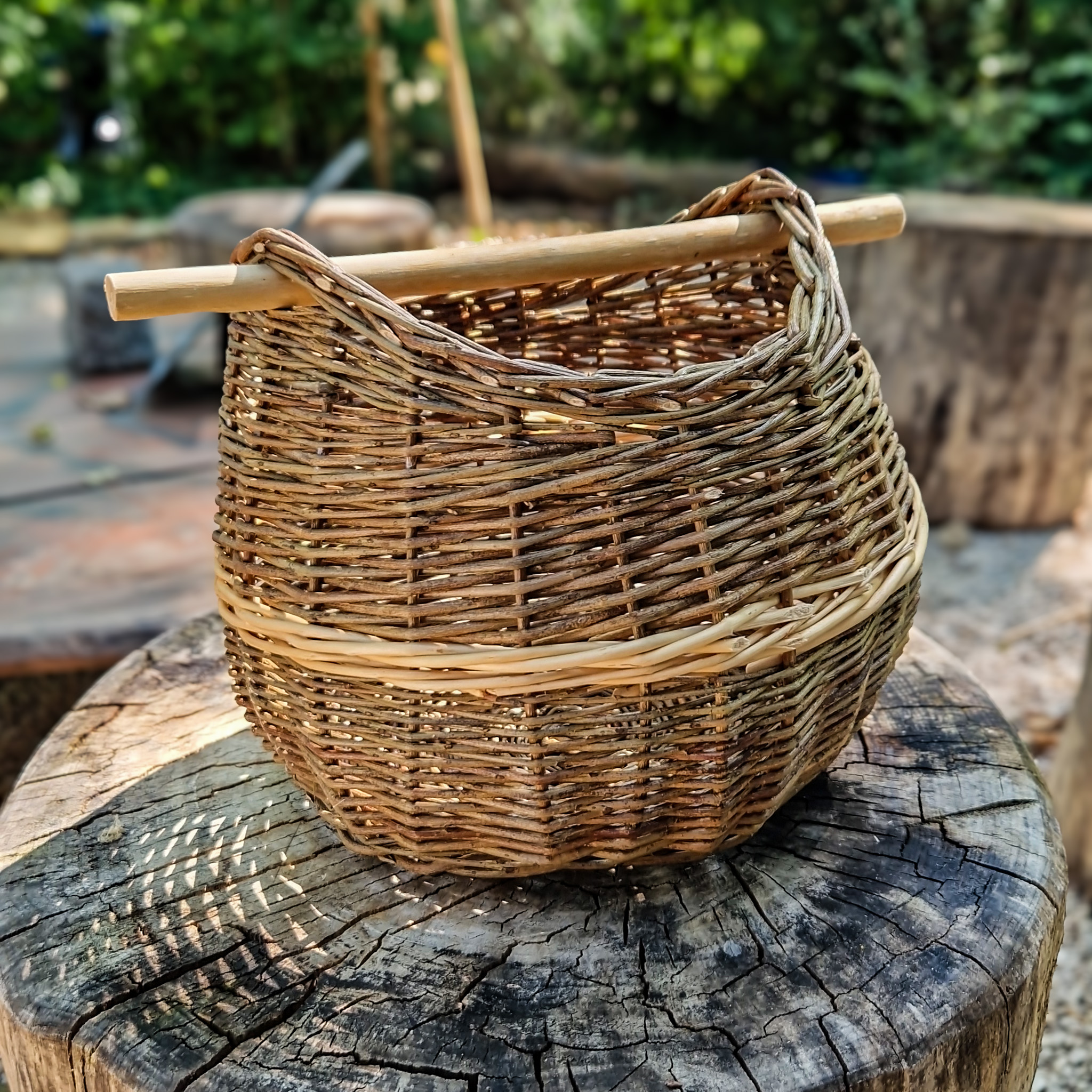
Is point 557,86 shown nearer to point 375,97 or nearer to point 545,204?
point 545,204

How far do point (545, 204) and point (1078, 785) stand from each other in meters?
6.65

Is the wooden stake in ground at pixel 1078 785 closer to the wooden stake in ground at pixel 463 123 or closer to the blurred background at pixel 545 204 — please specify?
the blurred background at pixel 545 204

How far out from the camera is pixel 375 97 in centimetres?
A: 793

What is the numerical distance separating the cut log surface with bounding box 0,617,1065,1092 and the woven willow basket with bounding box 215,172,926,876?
→ 0.08m

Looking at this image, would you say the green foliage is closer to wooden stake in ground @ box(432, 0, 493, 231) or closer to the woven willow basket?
wooden stake in ground @ box(432, 0, 493, 231)

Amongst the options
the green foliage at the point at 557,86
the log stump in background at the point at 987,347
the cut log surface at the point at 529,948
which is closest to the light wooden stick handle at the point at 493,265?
the cut log surface at the point at 529,948

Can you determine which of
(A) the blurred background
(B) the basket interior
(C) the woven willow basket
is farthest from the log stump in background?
(C) the woven willow basket

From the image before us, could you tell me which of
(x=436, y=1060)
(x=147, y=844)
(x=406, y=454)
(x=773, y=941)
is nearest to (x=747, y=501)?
(x=406, y=454)

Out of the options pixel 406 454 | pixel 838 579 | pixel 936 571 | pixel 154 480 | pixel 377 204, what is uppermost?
pixel 406 454

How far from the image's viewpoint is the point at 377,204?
179 inches

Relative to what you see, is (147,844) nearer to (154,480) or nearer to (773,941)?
(773,941)

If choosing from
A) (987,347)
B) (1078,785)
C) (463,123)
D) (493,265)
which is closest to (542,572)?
(493,265)

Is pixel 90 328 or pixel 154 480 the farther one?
pixel 90 328

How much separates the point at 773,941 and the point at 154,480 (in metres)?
2.69
